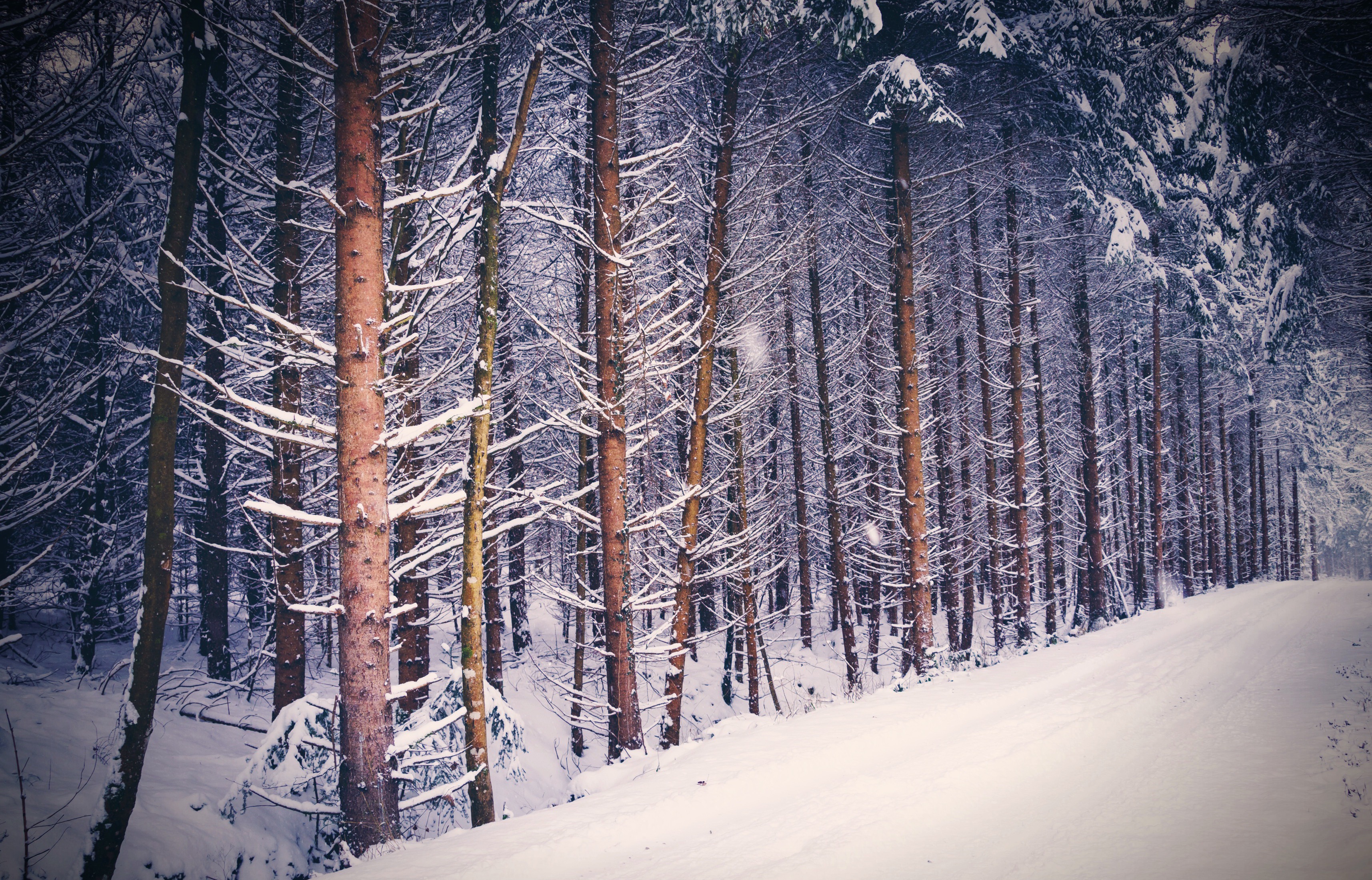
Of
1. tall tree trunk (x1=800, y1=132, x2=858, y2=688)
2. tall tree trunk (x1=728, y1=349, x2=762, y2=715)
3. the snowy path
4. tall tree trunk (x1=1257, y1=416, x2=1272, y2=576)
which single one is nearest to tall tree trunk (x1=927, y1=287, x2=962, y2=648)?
tall tree trunk (x1=800, y1=132, x2=858, y2=688)

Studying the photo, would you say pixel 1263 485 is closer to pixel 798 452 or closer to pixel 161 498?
pixel 798 452

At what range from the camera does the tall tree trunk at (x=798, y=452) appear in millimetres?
13516

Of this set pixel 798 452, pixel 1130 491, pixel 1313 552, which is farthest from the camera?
pixel 1313 552

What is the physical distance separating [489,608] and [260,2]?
32.1 feet

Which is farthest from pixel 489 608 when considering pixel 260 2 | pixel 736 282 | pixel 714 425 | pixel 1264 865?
pixel 1264 865

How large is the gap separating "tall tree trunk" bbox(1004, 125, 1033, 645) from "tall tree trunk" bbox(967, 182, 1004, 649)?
0.54 meters

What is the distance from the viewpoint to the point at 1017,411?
13383 millimetres

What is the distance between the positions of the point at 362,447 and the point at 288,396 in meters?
3.75

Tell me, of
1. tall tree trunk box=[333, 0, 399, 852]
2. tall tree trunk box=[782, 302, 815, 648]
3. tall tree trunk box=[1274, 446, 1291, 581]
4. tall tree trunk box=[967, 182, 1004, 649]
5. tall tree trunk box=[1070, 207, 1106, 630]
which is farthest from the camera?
tall tree trunk box=[1274, 446, 1291, 581]

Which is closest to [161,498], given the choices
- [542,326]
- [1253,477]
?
[542,326]

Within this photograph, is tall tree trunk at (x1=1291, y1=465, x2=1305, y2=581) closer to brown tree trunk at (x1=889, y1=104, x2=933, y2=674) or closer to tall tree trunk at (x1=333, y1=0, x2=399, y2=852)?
brown tree trunk at (x1=889, y1=104, x2=933, y2=674)

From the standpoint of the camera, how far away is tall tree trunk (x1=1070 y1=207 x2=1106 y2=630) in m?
14.8

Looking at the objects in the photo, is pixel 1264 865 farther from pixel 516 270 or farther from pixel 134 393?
A: pixel 134 393

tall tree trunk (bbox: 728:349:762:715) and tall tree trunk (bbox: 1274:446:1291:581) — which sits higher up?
tall tree trunk (bbox: 728:349:762:715)
